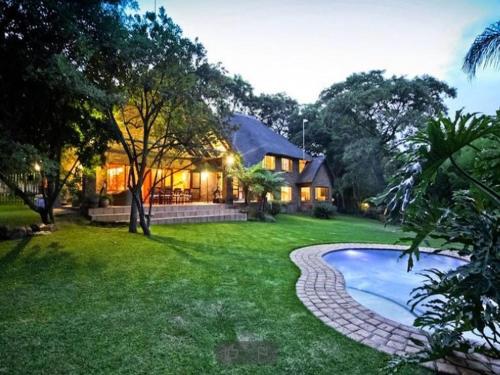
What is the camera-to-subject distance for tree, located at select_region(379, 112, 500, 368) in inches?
70.0

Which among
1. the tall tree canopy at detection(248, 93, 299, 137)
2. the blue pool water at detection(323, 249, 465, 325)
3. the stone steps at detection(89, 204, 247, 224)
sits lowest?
the blue pool water at detection(323, 249, 465, 325)

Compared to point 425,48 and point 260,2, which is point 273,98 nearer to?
point 425,48

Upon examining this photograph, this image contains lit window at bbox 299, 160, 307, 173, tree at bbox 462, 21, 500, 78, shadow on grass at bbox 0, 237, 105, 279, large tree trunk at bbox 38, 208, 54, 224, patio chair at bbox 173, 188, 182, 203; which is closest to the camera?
shadow on grass at bbox 0, 237, 105, 279

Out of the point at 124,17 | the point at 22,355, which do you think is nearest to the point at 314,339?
the point at 22,355

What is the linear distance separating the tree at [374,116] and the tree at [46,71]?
65.2 ft

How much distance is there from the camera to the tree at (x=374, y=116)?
23078 mm

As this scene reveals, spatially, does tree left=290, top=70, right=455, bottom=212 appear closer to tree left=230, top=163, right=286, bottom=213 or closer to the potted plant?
tree left=230, top=163, right=286, bottom=213

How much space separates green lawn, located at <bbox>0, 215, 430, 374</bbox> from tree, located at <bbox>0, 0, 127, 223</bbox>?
2787 mm

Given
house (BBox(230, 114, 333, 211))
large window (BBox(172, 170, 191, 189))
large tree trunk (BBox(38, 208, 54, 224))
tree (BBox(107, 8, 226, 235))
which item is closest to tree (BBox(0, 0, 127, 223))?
tree (BBox(107, 8, 226, 235))

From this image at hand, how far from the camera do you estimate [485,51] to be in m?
8.91

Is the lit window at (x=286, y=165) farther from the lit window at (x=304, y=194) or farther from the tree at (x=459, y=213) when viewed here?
the tree at (x=459, y=213)

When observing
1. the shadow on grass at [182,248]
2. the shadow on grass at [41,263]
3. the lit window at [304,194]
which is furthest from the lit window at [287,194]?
the shadow on grass at [41,263]

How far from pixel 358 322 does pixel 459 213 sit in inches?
92.8

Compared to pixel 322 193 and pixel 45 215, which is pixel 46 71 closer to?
pixel 45 215
